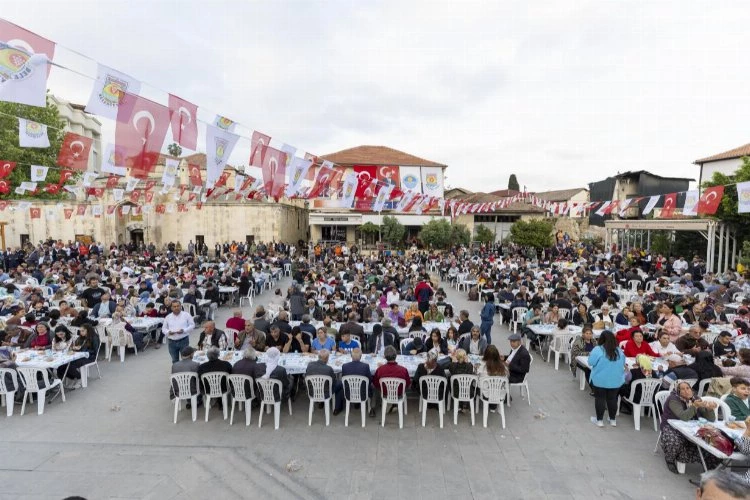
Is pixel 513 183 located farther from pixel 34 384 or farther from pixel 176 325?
pixel 34 384

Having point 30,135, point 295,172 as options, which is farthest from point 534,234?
point 30,135

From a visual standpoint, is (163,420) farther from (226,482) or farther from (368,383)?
(368,383)

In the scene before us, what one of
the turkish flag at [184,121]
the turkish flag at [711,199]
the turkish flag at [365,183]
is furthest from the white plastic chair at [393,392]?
the turkish flag at [711,199]

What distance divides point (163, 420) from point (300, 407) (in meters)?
1.99

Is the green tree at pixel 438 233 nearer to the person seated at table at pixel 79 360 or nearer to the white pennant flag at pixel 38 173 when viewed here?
the white pennant flag at pixel 38 173

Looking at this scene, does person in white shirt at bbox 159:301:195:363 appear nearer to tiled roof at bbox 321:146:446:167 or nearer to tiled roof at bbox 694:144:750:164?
tiled roof at bbox 321:146:446:167

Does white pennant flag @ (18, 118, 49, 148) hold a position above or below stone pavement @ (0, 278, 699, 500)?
above

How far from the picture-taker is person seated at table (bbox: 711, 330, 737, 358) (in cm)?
698

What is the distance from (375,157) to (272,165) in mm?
29491

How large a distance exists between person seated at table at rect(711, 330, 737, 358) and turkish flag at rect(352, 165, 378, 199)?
11.9 metres

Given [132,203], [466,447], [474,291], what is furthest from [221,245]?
[466,447]

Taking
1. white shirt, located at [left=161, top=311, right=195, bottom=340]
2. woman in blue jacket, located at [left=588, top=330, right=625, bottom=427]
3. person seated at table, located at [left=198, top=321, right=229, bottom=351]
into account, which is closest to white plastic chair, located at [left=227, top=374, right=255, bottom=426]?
person seated at table, located at [left=198, top=321, right=229, bottom=351]

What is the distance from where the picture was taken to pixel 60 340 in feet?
24.0

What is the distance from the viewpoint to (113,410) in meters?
6.41
